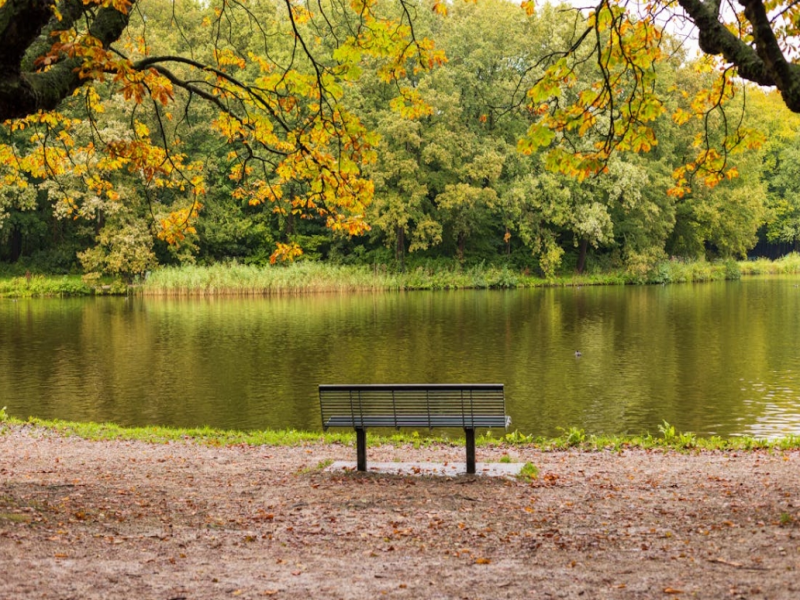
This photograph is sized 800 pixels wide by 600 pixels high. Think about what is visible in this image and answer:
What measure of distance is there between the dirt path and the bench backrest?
57 cm

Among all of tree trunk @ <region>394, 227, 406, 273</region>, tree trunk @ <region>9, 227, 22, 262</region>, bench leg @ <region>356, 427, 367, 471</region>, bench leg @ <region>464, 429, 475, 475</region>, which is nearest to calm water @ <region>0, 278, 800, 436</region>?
bench leg @ <region>464, 429, 475, 475</region>

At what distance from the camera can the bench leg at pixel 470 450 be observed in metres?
8.10

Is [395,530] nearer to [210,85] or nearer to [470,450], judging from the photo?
[470,450]

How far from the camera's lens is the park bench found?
8.16m

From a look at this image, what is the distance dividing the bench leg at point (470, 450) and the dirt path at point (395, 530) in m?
0.19

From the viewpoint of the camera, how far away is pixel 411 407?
27.5ft

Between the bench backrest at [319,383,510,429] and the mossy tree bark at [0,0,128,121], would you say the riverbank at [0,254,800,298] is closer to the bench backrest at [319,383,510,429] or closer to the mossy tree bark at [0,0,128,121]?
the bench backrest at [319,383,510,429]

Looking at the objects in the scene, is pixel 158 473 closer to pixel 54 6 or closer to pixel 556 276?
pixel 54 6

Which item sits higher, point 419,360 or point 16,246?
point 16,246

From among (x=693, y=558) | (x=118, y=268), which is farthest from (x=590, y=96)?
(x=118, y=268)

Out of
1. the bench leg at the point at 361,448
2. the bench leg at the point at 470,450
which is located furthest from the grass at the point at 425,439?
the bench leg at the point at 470,450

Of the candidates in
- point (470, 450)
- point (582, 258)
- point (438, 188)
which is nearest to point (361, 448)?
point (470, 450)

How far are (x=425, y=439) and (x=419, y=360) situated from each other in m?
8.37

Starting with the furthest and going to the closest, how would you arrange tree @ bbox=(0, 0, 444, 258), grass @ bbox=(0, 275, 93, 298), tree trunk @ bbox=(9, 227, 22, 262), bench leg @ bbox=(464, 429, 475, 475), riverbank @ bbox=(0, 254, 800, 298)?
tree trunk @ bbox=(9, 227, 22, 262)
grass @ bbox=(0, 275, 93, 298)
riverbank @ bbox=(0, 254, 800, 298)
bench leg @ bbox=(464, 429, 475, 475)
tree @ bbox=(0, 0, 444, 258)
